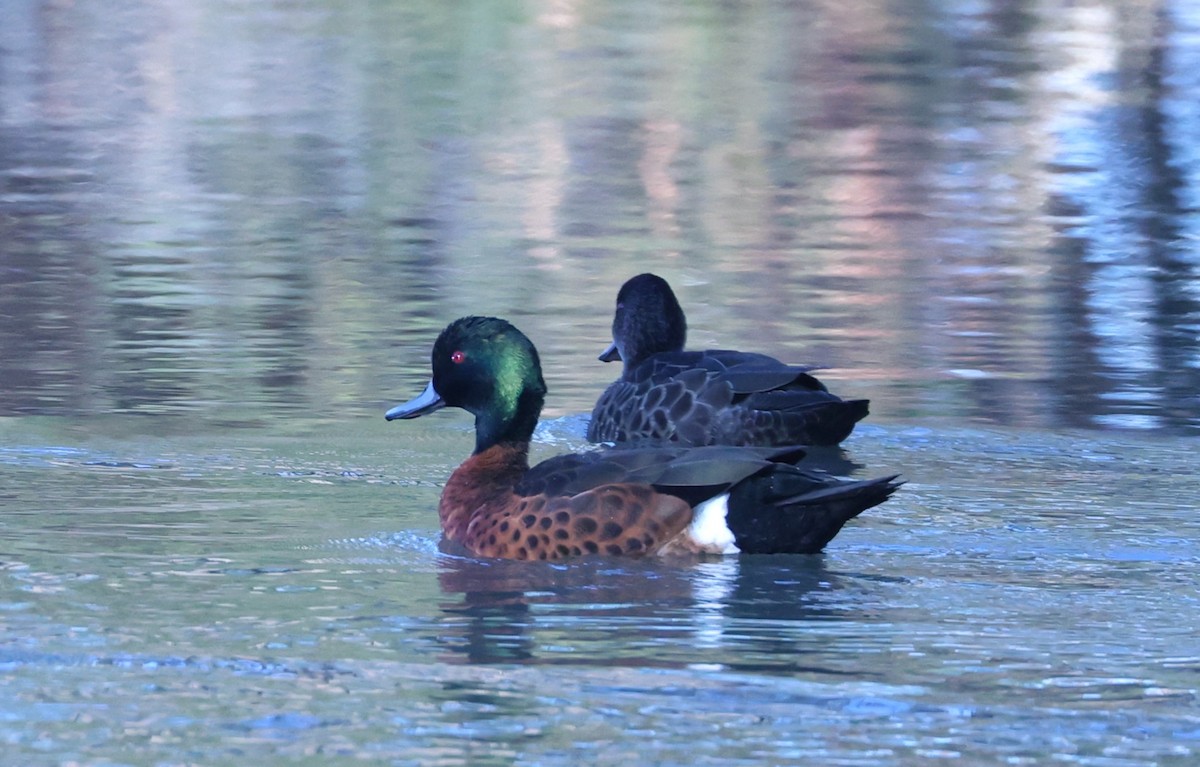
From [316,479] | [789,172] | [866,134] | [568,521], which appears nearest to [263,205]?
[789,172]

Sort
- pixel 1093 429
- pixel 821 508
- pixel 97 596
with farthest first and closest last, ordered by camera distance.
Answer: pixel 1093 429, pixel 821 508, pixel 97 596

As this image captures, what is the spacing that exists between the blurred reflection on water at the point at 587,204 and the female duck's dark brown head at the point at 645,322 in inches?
14.9

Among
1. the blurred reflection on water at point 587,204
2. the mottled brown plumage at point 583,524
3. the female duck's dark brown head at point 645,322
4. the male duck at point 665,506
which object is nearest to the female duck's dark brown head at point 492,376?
the male duck at point 665,506

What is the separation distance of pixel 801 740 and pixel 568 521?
216 cm

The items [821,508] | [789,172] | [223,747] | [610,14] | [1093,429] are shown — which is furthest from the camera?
[610,14]

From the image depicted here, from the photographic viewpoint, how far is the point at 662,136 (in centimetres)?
2319

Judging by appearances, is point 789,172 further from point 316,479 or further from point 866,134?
point 316,479

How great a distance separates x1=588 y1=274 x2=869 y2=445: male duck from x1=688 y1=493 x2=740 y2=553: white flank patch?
2449 mm

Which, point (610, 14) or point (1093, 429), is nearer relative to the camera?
point (1093, 429)

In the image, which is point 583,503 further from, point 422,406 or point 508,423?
point 422,406

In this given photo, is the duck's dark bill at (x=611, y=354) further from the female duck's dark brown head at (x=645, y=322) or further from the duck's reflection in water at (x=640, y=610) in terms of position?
the duck's reflection in water at (x=640, y=610)

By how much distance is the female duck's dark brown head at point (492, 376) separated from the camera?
7750 mm

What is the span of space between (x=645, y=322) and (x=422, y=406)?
2.98 metres

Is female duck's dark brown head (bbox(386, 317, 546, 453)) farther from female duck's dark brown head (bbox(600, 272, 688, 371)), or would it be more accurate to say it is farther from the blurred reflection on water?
female duck's dark brown head (bbox(600, 272, 688, 371))
